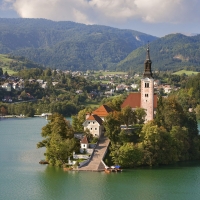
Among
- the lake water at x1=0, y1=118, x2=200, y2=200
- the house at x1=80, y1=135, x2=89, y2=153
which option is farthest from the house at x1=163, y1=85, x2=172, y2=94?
the house at x1=80, y1=135, x2=89, y2=153

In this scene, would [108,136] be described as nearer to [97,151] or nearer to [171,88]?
[97,151]

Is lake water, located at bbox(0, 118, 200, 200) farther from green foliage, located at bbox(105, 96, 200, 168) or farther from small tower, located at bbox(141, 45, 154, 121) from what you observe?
small tower, located at bbox(141, 45, 154, 121)

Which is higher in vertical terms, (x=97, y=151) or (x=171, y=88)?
(x=171, y=88)

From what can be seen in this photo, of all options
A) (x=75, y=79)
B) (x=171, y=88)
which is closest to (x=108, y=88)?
(x=75, y=79)

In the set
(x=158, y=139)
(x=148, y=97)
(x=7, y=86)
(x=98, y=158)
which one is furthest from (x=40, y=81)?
(x=98, y=158)

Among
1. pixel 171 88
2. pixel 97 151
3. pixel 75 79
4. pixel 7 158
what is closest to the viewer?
pixel 97 151

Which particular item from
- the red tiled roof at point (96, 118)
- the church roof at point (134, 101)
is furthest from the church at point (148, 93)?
the red tiled roof at point (96, 118)
